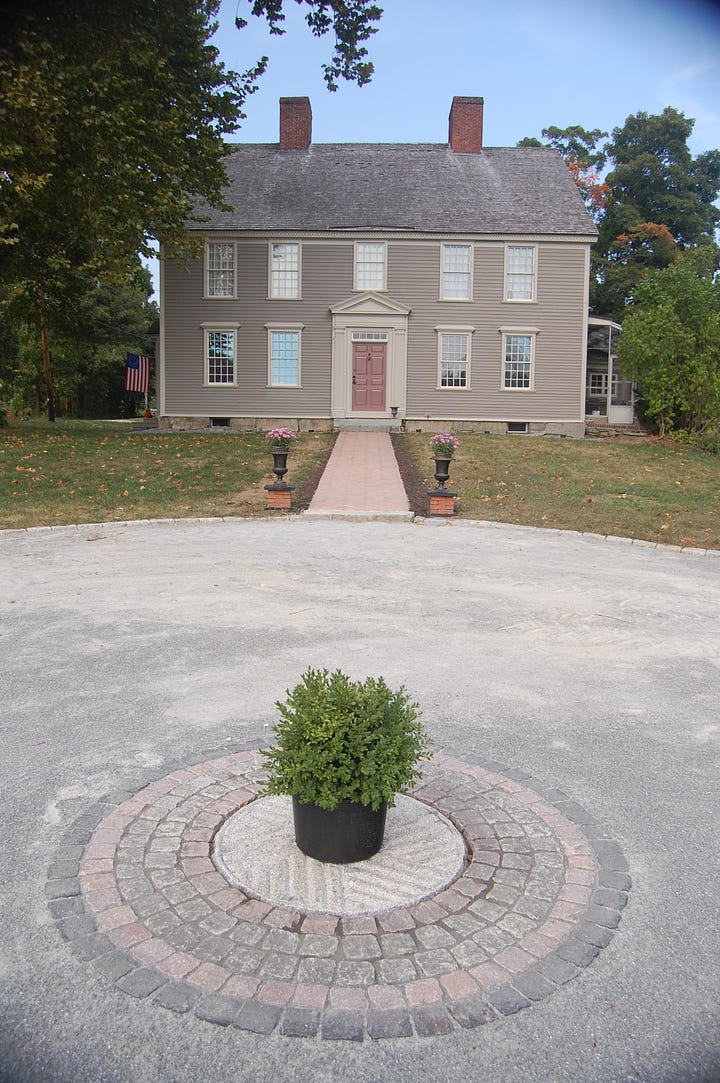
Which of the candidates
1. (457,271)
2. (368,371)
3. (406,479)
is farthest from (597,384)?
(406,479)

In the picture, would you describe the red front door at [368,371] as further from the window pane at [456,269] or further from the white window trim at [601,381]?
the white window trim at [601,381]

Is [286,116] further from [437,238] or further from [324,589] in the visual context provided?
[324,589]

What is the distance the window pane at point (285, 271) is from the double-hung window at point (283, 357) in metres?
1.25

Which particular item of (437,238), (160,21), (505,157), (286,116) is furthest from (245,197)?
(160,21)

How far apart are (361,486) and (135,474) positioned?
15.9 ft

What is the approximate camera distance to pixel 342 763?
3.30 m

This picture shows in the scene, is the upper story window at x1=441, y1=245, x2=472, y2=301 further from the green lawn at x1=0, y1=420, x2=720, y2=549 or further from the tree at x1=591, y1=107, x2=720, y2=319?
the tree at x1=591, y1=107, x2=720, y2=319

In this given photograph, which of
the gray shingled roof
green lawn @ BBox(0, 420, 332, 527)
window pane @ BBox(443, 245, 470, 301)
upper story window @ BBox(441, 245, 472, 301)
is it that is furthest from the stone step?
the gray shingled roof

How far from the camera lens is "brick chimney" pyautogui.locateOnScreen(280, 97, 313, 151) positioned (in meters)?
29.3

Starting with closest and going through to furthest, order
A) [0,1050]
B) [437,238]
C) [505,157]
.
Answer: [0,1050], [437,238], [505,157]

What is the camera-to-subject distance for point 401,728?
11.2 ft

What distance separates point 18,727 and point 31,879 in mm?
1758

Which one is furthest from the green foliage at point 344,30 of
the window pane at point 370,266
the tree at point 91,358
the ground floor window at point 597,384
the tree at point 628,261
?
the tree at point 628,261

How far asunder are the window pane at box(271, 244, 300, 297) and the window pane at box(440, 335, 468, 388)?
205 inches
